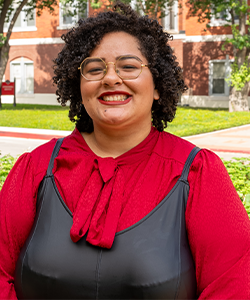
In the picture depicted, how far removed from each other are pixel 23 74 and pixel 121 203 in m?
28.9

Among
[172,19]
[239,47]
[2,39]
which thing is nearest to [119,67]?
[239,47]

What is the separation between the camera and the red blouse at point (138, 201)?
168cm

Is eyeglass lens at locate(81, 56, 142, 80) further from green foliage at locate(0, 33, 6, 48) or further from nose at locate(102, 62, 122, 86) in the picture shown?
green foliage at locate(0, 33, 6, 48)

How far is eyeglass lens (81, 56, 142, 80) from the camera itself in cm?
189

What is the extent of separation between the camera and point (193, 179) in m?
1.78

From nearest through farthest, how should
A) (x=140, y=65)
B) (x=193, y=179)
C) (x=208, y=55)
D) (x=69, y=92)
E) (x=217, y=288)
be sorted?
1. (x=217, y=288)
2. (x=193, y=179)
3. (x=140, y=65)
4. (x=69, y=92)
5. (x=208, y=55)

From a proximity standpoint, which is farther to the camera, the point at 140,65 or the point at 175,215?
the point at 140,65

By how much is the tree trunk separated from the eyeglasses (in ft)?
63.9

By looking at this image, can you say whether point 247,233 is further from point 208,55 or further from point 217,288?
point 208,55

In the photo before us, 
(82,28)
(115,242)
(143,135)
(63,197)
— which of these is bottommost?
(115,242)

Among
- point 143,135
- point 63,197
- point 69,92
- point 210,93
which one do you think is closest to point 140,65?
point 143,135

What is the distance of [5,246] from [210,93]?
2430 centimetres

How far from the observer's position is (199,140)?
11180mm

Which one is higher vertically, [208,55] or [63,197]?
[208,55]
